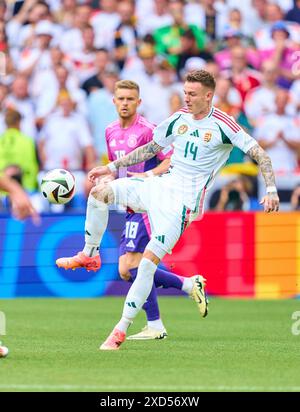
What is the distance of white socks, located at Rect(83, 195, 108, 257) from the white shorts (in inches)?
9.6

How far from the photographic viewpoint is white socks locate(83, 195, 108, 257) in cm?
974

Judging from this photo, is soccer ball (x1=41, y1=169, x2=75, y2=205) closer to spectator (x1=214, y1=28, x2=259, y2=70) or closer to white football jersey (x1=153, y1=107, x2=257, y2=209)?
white football jersey (x1=153, y1=107, x2=257, y2=209)

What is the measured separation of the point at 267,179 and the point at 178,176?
86cm

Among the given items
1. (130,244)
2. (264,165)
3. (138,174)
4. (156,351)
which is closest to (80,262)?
(130,244)

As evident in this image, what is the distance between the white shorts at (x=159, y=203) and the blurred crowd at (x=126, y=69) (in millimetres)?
7691

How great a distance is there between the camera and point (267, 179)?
366 inches

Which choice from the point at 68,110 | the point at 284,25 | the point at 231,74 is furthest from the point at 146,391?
the point at 284,25

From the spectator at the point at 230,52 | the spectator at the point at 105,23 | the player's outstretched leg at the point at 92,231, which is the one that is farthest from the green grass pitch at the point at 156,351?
the spectator at the point at 105,23

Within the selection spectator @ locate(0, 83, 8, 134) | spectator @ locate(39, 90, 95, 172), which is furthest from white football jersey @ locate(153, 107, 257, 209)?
spectator @ locate(0, 83, 8, 134)

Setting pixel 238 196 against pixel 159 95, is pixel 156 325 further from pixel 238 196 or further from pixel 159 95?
pixel 159 95

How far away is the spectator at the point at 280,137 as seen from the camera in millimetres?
18609

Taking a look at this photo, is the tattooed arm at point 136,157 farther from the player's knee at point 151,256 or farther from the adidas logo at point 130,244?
the adidas logo at point 130,244

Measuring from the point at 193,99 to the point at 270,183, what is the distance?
106cm
